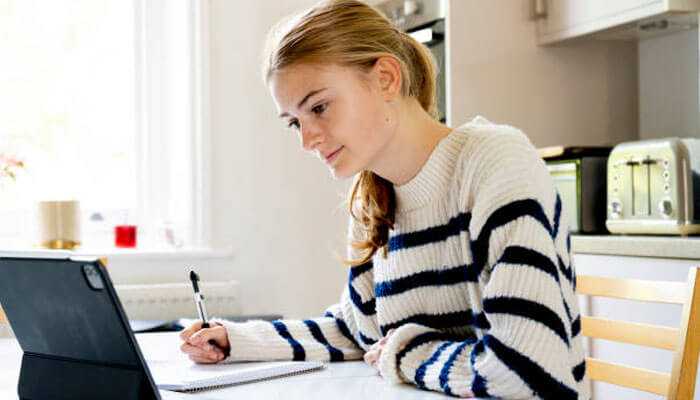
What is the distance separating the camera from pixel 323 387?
1221 millimetres

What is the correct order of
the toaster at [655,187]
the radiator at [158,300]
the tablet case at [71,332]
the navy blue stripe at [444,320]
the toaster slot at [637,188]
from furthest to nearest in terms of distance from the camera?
the radiator at [158,300], the toaster slot at [637,188], the toaster at [655,187], the navy blue stripe at [444,320], the tablet case at [71,332]

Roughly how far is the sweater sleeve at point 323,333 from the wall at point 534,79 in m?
1.64

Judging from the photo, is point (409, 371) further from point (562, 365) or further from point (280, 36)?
point (280, 36)

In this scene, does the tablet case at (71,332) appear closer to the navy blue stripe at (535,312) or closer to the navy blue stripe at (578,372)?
the navy blue stripe at (535,312)

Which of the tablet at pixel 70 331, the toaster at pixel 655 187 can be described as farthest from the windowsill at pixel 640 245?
the tablet at pixel 70 331

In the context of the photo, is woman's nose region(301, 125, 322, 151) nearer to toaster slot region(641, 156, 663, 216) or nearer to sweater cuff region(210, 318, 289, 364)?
sweater cuff region(210, 318, 289, 364)

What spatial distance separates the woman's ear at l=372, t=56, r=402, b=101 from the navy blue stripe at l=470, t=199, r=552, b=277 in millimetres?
259

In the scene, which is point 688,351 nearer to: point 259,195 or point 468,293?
point 468,293

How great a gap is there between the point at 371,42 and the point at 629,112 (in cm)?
218

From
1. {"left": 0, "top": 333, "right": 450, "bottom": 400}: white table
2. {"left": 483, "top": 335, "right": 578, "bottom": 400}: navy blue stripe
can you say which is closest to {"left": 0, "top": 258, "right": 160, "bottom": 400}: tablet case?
{"left": 0, "top": 333, "right": 450, "bottom": 400}: white table

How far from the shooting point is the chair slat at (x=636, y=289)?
142 centimetres

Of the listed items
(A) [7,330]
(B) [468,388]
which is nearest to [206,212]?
(A) [7,330]

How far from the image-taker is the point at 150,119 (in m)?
3.62

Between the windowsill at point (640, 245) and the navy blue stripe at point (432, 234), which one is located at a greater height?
the navy blue stripe at point (432, 234)
